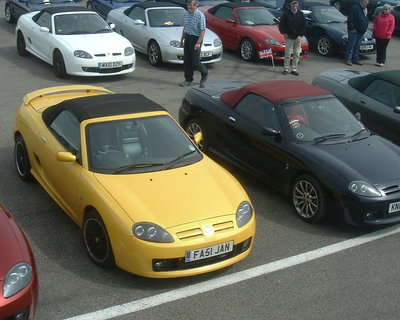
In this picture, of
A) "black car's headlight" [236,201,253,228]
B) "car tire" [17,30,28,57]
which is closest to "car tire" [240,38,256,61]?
"car tire" [17,30,28,57]

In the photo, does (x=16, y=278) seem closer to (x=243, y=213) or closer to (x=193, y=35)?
(x=243, y=213)

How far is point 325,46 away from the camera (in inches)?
646

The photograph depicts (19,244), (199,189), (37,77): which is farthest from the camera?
(37,77)

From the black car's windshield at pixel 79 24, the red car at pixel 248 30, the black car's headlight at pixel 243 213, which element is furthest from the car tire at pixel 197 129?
the red car at pixel 248 30

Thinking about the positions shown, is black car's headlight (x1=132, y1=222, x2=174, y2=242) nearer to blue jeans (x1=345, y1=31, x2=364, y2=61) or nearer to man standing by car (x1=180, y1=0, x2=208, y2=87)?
man standing by car (x1=180, y1=0, x2=208, y2=87)

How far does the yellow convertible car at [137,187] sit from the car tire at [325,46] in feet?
34.0

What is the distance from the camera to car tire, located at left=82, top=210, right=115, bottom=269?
5549 mm

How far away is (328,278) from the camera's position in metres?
5.82

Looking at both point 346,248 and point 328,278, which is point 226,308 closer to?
point 328,278

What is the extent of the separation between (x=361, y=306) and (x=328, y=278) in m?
0.52

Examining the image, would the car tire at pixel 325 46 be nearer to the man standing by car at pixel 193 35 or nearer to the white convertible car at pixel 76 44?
the man standing by car at pixel 193 35

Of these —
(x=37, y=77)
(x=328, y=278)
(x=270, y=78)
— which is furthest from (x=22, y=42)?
(x=328, y=278)

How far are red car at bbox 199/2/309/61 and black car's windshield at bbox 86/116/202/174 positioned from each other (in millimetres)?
8250

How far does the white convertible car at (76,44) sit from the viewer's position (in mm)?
11992
